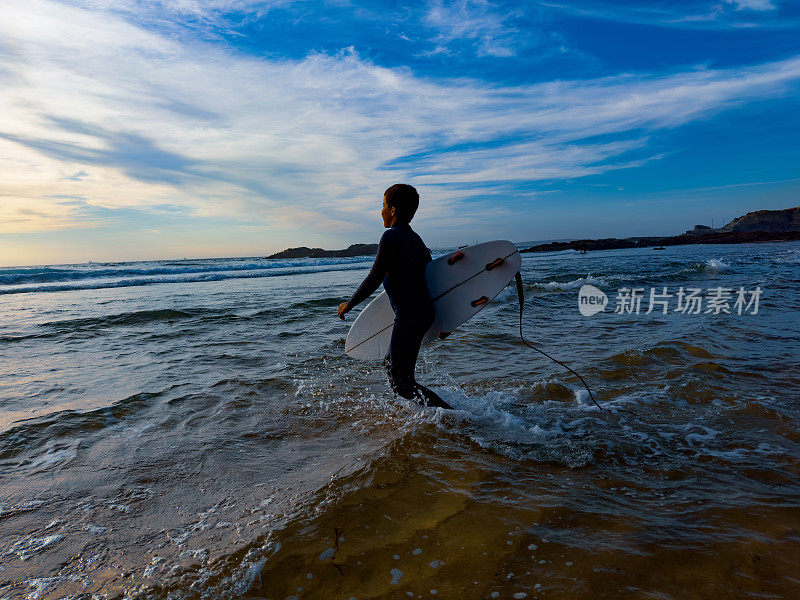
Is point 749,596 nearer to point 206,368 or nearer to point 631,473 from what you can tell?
point 631,473

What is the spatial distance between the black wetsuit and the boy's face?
0.28 feet

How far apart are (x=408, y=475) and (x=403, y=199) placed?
2299 mm

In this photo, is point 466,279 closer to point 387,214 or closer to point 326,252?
point 387,214

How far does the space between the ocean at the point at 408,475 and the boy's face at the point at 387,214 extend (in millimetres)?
1879

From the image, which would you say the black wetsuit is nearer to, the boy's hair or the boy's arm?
the boy's arm

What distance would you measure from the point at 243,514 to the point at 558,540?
192 cm

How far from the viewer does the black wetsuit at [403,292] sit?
12.4 ft

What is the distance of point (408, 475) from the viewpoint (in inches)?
123

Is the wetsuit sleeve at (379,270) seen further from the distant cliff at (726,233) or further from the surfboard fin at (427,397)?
the distant cliff at (726,233)

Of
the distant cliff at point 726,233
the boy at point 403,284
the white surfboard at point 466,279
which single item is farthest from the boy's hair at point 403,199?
the distant cliff at point 726,233

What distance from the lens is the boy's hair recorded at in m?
3.82

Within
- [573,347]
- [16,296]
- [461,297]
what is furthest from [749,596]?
[16,296]

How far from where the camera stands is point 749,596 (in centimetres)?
190

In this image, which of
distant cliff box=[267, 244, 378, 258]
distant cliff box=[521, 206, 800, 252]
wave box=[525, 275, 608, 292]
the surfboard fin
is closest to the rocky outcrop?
distant cliff box=[521, 206, 800, 252]
